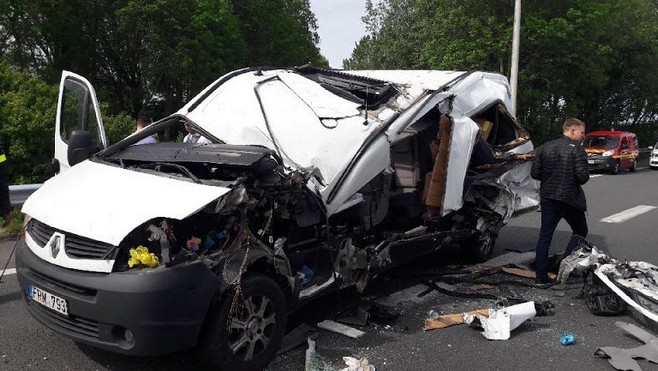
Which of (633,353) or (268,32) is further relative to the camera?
(268,32)

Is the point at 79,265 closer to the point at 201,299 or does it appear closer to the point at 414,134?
the point at 201,299

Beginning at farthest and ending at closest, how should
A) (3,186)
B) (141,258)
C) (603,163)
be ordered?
(603,163), (3,186), (141,258)

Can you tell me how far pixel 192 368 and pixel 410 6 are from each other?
29224 mm

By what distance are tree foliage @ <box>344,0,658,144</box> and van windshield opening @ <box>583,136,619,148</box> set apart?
2.80m

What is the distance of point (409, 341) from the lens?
4.45 meters

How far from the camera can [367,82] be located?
5.59 m

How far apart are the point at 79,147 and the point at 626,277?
4.82 metres

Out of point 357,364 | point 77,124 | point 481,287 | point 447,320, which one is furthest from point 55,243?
point 481,287

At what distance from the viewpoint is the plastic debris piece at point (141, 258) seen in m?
3.32

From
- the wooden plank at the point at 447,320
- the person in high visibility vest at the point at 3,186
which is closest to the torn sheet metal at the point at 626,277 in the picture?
the wooden plank at the point at 447,320

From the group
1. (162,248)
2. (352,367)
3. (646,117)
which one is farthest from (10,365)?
(646,117)

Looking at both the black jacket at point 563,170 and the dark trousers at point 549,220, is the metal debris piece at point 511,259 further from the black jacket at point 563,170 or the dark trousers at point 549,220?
the black jacket at point 563,170

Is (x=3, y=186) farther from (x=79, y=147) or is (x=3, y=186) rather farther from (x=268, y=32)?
(x=268, y=32)

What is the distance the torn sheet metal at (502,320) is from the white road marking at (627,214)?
5.83m
